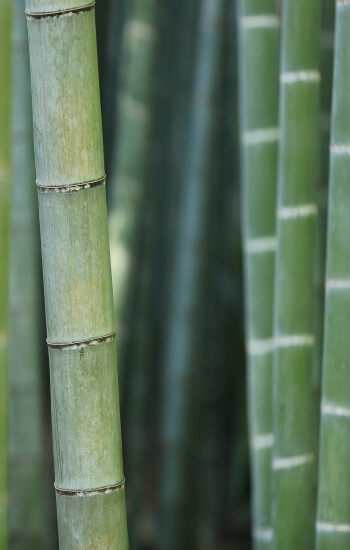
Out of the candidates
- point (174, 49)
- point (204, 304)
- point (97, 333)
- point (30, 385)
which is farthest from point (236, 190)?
point (97, 333)

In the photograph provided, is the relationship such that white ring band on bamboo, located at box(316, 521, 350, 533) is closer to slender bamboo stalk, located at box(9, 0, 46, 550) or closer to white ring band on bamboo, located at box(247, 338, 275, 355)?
white ring band on bamboo, located at box(247, 338, 275, 355)

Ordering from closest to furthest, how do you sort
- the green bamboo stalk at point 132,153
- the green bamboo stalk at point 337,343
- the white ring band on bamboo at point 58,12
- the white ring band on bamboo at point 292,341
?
the white ring band on bamboo at point 58,12 < the green bamboo stalk at point 337,343 < the white ring band on bamboo at point 292,341 < the green bamboo stalk at point 132,153

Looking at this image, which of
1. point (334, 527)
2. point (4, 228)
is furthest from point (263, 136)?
point (334, 527)

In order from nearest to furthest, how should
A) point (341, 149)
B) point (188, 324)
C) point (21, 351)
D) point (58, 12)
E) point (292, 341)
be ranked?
1. point (58, 12)
2. point (341, 149)
3. point (292, 341)
4. point (21, 351)
5. point (188, 324)

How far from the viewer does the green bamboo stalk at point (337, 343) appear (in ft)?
2.32

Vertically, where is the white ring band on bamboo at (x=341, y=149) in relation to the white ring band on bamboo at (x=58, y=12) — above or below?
below

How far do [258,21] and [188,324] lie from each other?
0.69m

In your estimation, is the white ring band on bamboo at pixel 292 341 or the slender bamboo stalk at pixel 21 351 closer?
the white ring band on bamboo at pixel 292 341

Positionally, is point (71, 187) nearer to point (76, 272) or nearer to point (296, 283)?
point (76, 272)

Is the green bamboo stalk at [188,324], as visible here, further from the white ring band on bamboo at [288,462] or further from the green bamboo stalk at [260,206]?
the white ring band on bamboo at [288,462]

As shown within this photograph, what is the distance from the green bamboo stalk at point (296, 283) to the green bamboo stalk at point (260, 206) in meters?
0.07

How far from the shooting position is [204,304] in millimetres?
1494

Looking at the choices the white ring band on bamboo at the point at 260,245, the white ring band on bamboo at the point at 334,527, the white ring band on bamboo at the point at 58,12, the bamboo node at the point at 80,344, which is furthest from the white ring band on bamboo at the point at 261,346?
the white ring band on bamboo at the point at 58,12

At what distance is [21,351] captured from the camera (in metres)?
1.12
